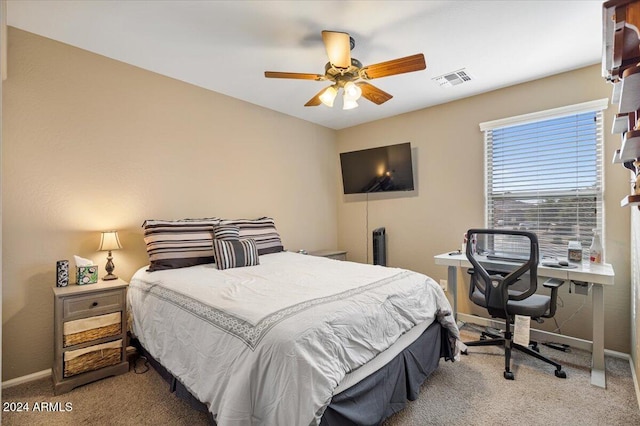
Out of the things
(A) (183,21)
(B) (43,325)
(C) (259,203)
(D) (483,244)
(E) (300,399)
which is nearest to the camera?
(E) (300,399)

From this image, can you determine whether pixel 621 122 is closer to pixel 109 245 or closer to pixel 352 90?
pixel 352 90

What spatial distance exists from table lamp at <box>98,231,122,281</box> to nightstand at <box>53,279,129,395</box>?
0.52 ft

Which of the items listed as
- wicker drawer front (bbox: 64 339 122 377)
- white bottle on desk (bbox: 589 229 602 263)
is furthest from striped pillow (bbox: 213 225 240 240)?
white bottle on desk (bbox: 589 229 602 263)

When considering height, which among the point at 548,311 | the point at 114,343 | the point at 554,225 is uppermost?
the point at 554,225

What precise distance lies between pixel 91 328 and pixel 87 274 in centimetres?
43

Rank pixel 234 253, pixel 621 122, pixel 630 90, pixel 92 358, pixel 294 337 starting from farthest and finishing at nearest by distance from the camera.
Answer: pixel 234 253 < pixel 92 358 < pixel 294 337 < pixel 621 122 < pixel 630 90

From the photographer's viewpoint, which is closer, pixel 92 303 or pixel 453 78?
pixel 92 303

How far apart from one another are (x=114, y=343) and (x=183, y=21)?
2.43m

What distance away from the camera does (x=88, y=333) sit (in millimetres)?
2236

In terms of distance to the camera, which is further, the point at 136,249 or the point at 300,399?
the point at 136,249

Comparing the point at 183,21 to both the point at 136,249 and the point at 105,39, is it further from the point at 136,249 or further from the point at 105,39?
the point at 136,249

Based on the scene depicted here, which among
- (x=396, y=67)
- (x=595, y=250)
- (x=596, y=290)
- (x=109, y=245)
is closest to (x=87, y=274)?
(x=109, y=245)

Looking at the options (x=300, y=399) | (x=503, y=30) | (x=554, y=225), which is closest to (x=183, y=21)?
(x=503, y=30)

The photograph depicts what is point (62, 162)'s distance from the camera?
248cm
